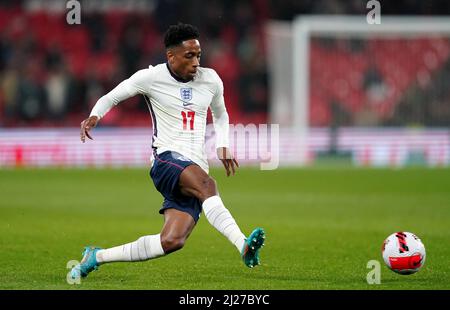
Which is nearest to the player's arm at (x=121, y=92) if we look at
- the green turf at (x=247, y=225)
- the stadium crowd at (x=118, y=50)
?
the green turf at (x=247, y=225)

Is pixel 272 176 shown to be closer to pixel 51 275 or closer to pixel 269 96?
pixel 269 96

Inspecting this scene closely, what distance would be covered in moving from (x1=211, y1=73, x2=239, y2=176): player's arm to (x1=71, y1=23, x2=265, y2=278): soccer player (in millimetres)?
138

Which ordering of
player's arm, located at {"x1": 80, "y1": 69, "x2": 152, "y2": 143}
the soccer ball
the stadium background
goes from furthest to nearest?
the stadium background, the soccer ball, player's arm, located at {"x1": 80, "y1": 69, "x2": 152, "y2": 143}

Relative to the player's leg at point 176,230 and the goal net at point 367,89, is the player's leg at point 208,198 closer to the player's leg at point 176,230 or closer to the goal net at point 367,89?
the player's leg at point 176,230

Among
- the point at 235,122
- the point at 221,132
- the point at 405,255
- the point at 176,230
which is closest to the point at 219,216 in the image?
the point at 176,230

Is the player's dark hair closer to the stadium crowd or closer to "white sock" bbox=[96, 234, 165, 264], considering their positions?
"white sock" bbox=[96, 234, 165, 264]

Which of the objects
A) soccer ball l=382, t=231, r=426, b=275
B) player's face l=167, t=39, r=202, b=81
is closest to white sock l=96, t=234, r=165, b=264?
player's face l=167, t=39, r=202, b=81

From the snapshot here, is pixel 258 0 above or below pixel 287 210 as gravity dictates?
above

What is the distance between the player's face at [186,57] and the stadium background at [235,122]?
1.75 metres

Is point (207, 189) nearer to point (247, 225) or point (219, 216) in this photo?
point (219, 216)

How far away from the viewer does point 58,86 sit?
28.4 metres

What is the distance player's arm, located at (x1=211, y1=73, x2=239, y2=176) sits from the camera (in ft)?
27.9

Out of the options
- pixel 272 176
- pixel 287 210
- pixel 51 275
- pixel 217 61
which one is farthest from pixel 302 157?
pixel 51 275
